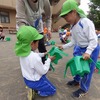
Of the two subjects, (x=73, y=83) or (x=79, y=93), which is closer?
(x=79, y=93)

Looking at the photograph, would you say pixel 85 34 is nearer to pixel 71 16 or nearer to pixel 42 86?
pixel 71 16

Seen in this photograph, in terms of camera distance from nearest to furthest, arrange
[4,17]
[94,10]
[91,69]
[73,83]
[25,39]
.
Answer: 1. [25,39]
2. [91,69]
3. [73,83]
4. [4,17]
5. [94,10]

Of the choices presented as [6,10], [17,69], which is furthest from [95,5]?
[17,69]

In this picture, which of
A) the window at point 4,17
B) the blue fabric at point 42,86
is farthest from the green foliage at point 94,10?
the blue fabric at point 42,86

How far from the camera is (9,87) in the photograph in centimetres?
294

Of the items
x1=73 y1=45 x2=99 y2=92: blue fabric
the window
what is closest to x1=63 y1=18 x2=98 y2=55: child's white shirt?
x1=73 y1=45 x2=99 y2=92: blue fabric

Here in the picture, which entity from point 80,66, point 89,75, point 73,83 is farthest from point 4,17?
point 80,66

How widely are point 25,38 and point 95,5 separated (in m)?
31.6

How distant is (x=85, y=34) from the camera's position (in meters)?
2.32

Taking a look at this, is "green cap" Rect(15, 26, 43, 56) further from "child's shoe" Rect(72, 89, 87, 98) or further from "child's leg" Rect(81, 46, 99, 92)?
"child's shoe" Rect(72, 89, 87, 98)

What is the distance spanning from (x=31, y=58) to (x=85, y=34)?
2.59ft

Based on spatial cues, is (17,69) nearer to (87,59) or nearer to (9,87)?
(9,87)

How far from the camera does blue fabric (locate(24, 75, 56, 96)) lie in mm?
2362

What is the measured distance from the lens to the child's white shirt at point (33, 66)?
2182 mm
